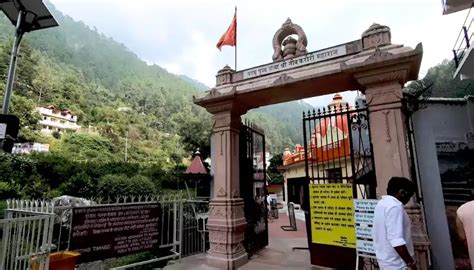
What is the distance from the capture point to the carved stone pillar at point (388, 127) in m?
4.06

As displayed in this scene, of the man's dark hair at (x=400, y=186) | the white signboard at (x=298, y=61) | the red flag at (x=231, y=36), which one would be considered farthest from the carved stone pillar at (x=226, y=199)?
the man's dark hair at (x=400, y=186)

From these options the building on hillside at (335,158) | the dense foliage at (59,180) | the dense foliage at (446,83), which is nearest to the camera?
the building on hillside at (335,158)

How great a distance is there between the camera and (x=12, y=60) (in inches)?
166

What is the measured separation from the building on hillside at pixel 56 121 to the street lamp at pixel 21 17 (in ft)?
133

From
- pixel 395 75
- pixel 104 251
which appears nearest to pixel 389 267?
pixel 395 75

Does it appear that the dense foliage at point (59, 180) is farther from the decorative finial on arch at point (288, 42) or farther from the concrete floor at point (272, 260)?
the decorative finial on arch at point (288, 42)

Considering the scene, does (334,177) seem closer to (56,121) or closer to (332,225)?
(332,225)

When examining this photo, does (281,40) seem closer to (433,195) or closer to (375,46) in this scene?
(375,46)

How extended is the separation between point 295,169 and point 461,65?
14765 mm

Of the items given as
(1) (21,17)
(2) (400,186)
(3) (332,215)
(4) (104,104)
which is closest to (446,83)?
(3) (332,215)

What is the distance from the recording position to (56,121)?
41469 mm

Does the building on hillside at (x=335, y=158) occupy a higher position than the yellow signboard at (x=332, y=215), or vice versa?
the building on hillside at (x=335, y=158)

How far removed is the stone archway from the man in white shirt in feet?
4.96

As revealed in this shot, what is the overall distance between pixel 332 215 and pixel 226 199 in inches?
82.3
